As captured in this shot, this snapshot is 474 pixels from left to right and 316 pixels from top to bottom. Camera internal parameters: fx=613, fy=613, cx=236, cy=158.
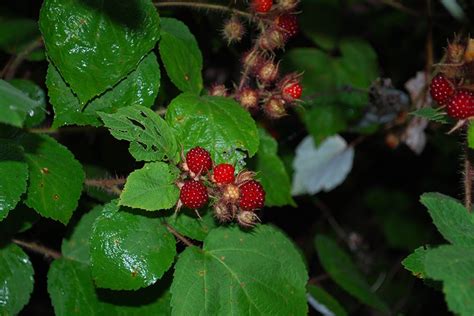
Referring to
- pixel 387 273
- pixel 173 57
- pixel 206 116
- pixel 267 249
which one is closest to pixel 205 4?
pixel 173 57

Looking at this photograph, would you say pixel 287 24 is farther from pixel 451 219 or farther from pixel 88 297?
pixel 88 297

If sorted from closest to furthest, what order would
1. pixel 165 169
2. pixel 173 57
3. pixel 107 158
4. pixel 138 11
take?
pixel 165 169, pixel 138 11, pixel 173 57, pixel 107 158

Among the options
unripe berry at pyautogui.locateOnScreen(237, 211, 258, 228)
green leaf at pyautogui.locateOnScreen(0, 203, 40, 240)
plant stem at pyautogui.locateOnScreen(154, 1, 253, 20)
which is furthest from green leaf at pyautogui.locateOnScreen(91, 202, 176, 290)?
plant stem at pyautogui.locateOnScreen(154, 1, 253, 20)

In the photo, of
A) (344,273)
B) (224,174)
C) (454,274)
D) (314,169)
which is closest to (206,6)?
(224,174)

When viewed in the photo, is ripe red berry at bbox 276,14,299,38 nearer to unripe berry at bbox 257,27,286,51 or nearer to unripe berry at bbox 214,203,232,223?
unripe berry at bbox 257,27,286,51

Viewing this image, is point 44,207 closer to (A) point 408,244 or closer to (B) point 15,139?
(B) point 15,139

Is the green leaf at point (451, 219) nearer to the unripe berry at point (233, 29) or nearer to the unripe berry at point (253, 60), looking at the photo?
the unripe berry at point (253, 60)

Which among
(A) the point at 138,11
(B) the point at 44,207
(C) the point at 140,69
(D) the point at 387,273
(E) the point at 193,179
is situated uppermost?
(A) the point at 138,11

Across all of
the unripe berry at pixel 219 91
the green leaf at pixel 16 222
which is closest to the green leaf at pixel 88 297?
the green leaf at pixel 16 222
